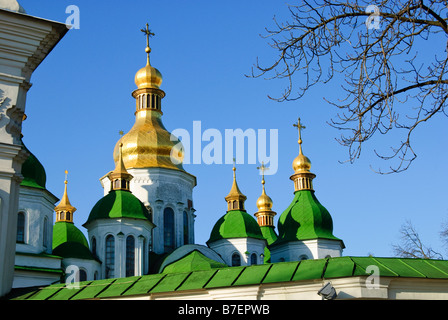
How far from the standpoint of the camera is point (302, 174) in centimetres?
4225

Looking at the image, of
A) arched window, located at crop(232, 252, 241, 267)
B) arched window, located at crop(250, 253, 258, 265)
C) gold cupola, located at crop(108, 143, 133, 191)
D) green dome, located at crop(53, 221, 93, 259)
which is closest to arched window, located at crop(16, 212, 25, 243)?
green dome, located at crop(53, 221, 93, 259)

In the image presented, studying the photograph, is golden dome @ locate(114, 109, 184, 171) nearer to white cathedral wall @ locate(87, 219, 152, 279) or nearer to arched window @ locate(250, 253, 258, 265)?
white cathedral wall @ locate(87, 219, 152, 279)

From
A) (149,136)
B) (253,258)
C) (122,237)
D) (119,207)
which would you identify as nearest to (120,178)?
(119,207)

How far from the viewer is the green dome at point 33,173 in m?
29.4

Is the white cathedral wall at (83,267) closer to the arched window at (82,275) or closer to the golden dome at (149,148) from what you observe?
the arched window at (82,275)

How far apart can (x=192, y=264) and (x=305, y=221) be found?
10161 mm

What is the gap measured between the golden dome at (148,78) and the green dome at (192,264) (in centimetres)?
1200

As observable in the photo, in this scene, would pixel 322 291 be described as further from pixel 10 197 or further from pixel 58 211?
pixel 58 211

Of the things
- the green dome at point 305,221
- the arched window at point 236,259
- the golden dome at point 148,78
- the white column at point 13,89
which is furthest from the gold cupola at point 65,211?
the white column at point 13,89

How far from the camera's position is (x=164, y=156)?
39.1 meters

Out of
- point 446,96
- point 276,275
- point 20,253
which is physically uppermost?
point 20,253

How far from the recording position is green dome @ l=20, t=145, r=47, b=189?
29.4 m
